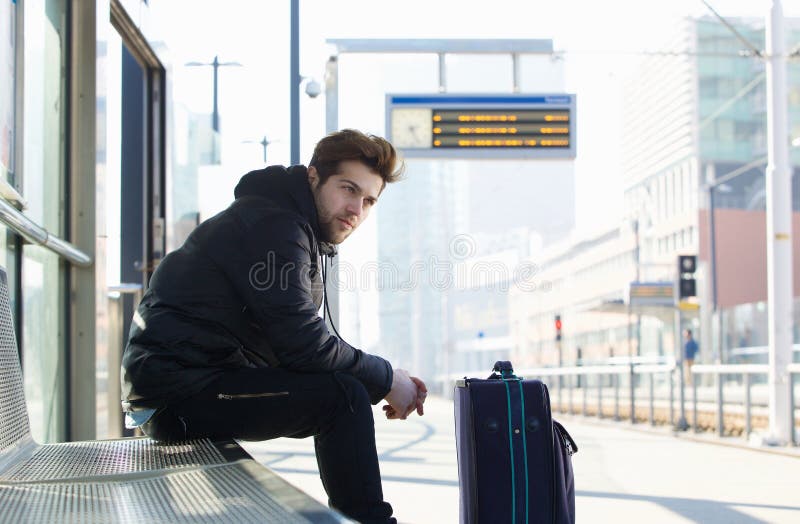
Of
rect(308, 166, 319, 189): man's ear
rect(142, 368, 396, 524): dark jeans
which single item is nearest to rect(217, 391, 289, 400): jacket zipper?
rect(142, 368, 396, 524): dark jeans

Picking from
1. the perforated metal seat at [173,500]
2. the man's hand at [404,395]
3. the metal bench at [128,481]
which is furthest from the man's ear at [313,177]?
the perforated metal seat at [173,500]

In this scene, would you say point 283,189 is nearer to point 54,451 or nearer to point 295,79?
point 54,451

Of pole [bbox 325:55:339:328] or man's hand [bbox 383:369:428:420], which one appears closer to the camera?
man's hand [bbox 383:369:428:420]

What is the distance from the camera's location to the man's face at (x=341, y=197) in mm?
3506

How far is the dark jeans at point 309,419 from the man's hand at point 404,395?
0.26 meters

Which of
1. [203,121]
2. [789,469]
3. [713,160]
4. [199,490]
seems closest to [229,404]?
[199,490]

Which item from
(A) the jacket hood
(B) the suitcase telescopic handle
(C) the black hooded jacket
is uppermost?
(A) the jacket hood

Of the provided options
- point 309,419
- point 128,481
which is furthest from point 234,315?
point 128,481

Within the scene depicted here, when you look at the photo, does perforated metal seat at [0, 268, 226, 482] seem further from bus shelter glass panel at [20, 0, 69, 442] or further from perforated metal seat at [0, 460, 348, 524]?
bus shelter glass panel at [20, 0, 69, 442]

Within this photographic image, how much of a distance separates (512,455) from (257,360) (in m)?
0.77

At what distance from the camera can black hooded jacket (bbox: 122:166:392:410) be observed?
3.03m

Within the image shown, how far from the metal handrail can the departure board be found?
30.7ft

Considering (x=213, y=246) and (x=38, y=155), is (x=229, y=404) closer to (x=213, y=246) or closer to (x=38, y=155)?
(x=213, y=246)

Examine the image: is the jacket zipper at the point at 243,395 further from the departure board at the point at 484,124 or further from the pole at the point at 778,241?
the departure board at the point at 484,124
